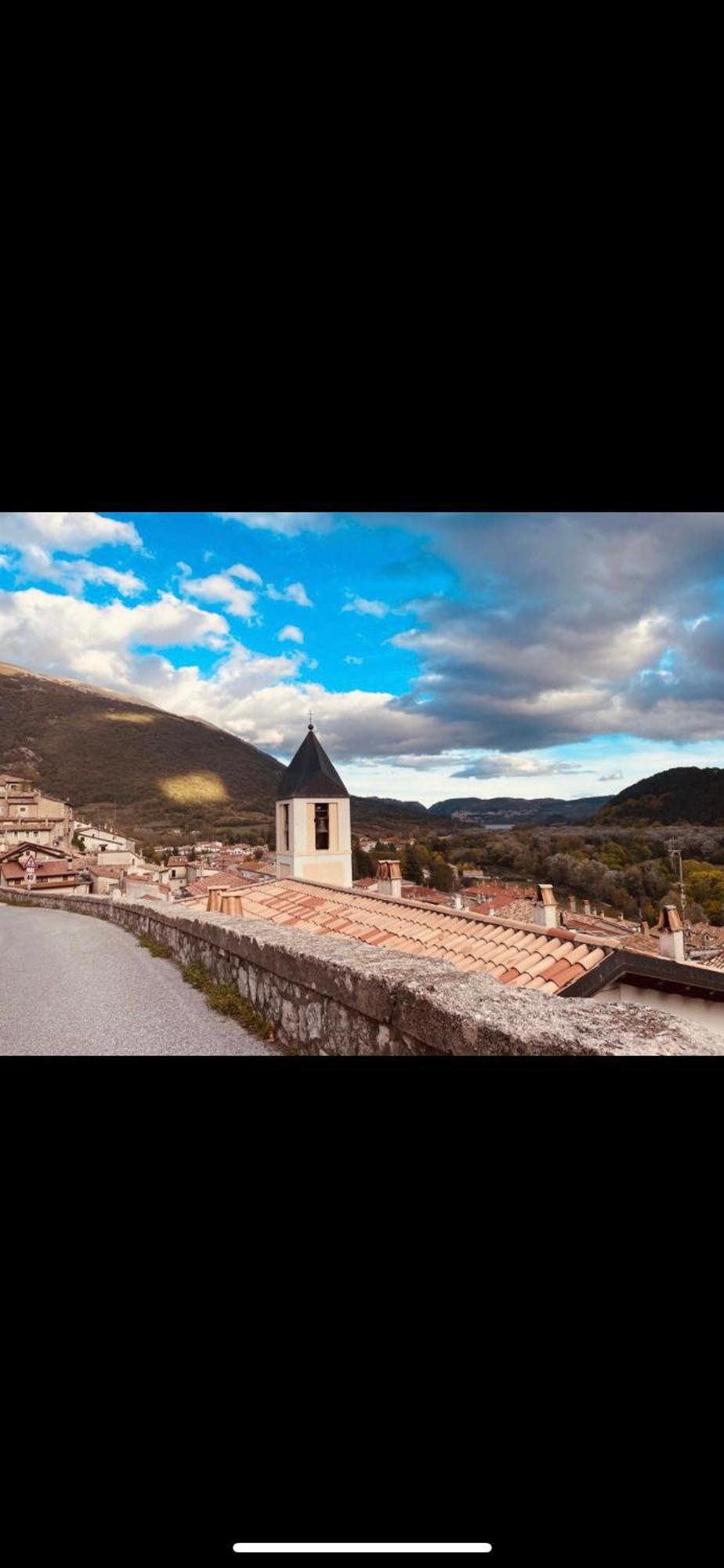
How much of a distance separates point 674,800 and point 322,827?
3.99 feet

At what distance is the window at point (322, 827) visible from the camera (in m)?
2.38

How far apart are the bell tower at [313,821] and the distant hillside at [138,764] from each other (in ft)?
0.22

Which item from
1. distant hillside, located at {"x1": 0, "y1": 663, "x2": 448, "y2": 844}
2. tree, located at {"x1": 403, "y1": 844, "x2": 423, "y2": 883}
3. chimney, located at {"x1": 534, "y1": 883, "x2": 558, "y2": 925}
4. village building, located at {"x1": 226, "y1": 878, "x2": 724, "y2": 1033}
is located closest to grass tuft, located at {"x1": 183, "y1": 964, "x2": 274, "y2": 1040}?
village building, located at {"x1": 226, "y1": 878, "x2": 724, "y2": 1033}

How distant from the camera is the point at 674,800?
1932mm

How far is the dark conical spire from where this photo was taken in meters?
2.07

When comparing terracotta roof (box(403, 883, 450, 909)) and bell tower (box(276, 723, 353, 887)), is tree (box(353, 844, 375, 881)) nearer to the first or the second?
bell tower (box(276, 723, 353, 887))
